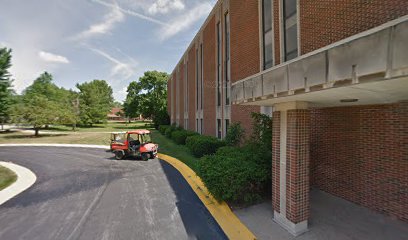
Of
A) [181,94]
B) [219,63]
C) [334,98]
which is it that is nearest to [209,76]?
[219,63]

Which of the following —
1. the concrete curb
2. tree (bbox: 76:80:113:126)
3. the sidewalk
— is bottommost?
the concrete curb

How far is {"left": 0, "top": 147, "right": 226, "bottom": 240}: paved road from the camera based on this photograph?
5309mm

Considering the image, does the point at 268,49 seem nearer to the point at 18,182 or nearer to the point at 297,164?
the point at 297,164

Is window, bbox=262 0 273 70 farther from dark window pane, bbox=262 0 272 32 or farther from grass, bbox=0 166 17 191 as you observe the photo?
grass, bbox=0 166 17 191

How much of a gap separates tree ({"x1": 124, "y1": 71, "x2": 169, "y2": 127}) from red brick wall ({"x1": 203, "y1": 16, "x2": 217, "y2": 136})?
3679 cm

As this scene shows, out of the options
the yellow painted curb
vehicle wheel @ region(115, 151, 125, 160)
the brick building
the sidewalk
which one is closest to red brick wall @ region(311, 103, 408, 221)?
the brick building

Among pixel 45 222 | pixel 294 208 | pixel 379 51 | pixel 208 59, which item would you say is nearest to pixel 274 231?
pixel 294 208

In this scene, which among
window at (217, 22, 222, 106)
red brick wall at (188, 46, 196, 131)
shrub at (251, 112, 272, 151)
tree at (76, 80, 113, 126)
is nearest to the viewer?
shrub at (251, 112, 272, 151)

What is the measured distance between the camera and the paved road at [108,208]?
531 centimetres

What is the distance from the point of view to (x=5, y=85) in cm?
3547

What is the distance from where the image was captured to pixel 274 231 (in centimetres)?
496

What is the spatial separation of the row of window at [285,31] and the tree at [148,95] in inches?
1814

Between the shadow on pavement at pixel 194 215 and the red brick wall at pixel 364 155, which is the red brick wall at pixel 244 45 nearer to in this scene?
the red brick wall at pixel 364 155

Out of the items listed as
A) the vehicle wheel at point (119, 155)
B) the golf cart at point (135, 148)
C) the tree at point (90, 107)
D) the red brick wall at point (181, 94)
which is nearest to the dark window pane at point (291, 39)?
the golf cart at point (135, 148)
